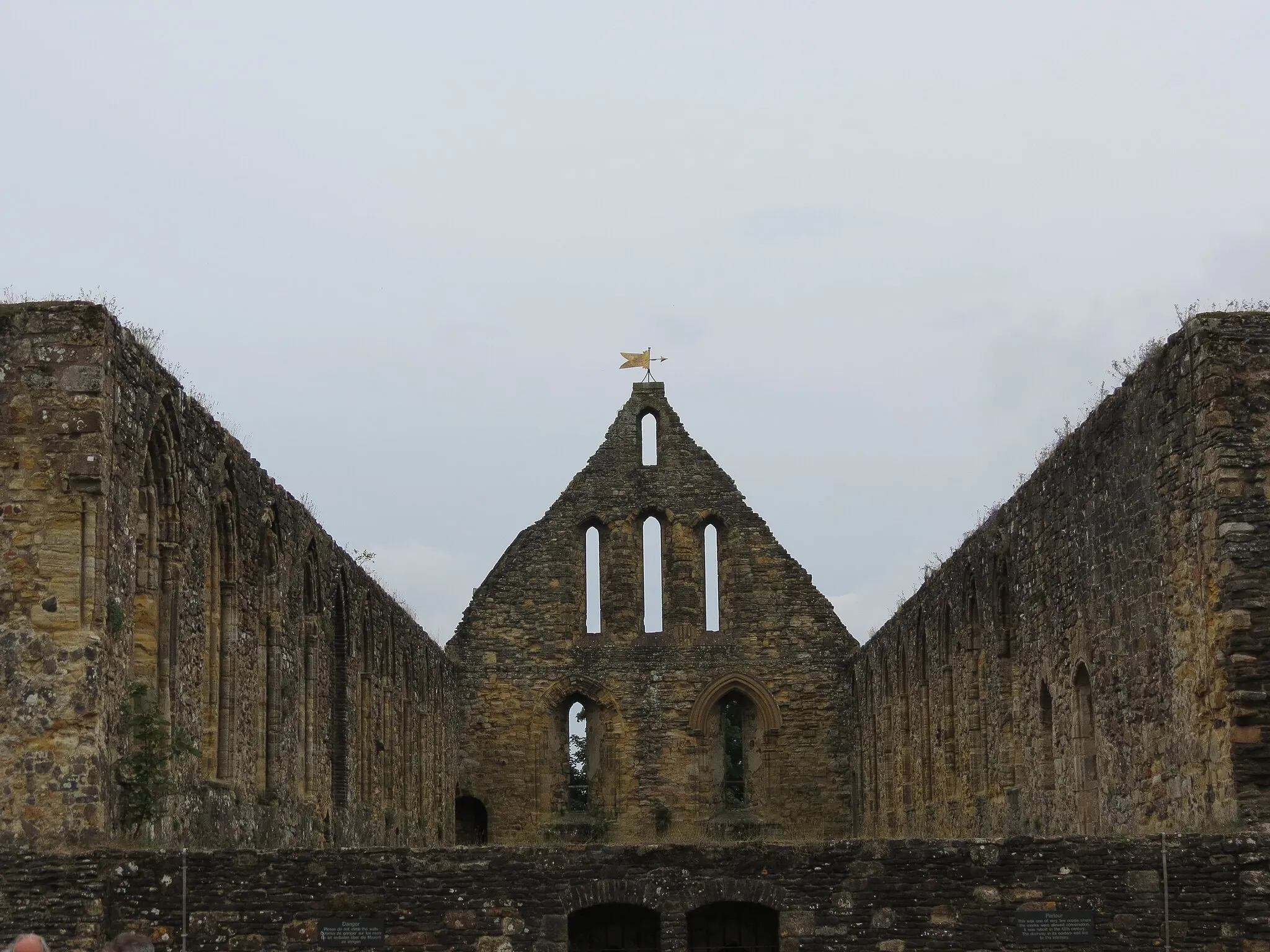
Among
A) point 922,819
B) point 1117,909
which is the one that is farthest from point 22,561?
point 922,819

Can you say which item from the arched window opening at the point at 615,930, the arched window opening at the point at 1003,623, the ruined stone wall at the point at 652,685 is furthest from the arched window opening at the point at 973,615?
the ruined stone wall at the point at 652,685

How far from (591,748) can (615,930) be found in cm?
2258

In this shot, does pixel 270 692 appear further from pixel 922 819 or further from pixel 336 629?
pixel 922 819

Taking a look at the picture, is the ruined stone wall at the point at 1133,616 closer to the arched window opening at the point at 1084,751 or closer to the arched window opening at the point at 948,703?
the arched window opening at the point at 1084,751

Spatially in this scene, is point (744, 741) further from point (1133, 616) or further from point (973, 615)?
point (1133, 616)

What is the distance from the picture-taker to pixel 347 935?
1412cm

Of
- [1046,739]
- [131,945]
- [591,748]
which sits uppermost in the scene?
[591,748]

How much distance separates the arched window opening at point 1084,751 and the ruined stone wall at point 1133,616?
19 mm

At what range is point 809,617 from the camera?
3750 centimetres

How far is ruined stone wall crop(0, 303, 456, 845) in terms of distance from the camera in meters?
14.7

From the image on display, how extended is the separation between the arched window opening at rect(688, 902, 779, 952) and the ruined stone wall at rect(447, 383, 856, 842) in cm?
2143

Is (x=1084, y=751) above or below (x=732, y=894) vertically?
above

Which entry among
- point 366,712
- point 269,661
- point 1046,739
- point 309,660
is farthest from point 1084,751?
point 366,712

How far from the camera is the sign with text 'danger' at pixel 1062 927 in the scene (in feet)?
45.6
